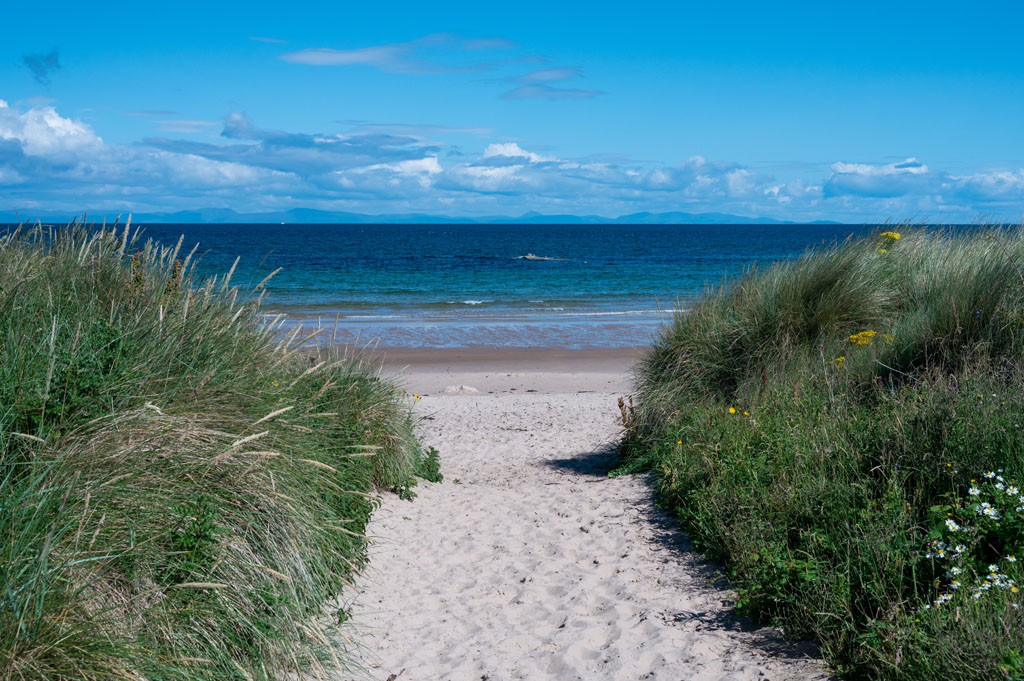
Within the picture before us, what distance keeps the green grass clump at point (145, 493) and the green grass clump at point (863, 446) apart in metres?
2.73

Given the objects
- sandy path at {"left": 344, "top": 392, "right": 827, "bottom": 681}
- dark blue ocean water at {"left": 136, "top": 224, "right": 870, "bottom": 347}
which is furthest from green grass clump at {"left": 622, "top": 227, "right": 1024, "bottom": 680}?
dark blue ocean water at {"left": 136, "top": 224, "right": 870, "bottom": 347}

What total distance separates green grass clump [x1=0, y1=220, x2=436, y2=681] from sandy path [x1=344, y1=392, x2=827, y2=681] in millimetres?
606

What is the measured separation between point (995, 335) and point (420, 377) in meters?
12.9

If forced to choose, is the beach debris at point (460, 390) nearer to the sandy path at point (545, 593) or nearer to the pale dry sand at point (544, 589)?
the pale dry sand at point (544, 589)

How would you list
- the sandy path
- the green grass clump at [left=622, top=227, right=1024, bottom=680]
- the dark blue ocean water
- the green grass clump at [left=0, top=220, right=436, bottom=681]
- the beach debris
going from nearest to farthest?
the green grass clump at [left=0, top=220, right=436, bottom=681]
the green grass clump at [left=622, top=227, right=1024, bottom=680]
the sandy path
the beach debris
the dark blue ocean water

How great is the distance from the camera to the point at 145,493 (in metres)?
3.55

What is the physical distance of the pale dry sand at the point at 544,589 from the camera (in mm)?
4418

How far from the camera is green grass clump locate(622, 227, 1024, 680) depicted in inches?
149

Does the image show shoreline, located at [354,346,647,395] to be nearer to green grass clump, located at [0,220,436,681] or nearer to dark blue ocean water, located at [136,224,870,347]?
dark blue ocean water, located at [136,224,870,347]

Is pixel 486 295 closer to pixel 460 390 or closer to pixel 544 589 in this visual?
pixel 460 390

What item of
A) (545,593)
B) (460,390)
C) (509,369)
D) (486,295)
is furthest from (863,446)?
(486,295)

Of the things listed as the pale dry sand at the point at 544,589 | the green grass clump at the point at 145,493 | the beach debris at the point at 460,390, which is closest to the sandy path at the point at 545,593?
the pale dry sand at the point at 544,589

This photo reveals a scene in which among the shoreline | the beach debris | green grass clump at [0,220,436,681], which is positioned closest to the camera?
green grass clump at [0,220,436,681]

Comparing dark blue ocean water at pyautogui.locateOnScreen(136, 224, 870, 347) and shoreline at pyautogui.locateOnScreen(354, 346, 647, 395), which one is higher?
dark blue ocean water at pyautogui.locateOnScreen(136, 224, 870, 347)
